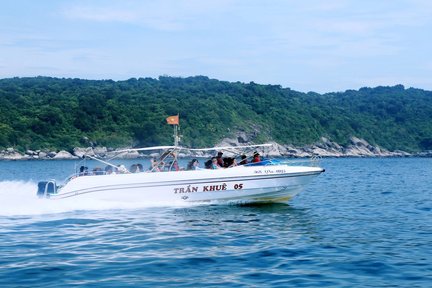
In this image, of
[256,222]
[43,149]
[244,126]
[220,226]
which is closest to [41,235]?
[220,226]

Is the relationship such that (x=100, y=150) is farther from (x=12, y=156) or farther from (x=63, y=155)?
(x=12, y=156)

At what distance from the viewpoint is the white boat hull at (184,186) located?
21484 mm

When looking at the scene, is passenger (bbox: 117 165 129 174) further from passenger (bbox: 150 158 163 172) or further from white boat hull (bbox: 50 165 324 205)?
passenger (bbox: 150 158 163 172)

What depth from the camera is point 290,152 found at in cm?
13488

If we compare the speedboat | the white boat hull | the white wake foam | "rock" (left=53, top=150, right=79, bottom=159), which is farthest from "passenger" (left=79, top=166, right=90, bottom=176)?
"rock" (left=53, top=150, right=79, bottom=159)

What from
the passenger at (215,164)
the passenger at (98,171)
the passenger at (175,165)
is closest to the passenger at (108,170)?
the passenger at (98,171)

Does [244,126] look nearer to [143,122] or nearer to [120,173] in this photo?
[143,122]

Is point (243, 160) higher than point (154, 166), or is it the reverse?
point (243, 160)

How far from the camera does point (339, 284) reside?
10.9 meters

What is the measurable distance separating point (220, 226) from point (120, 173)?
19.7 ft

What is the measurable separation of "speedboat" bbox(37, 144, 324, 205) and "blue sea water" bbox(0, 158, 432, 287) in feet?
1.67

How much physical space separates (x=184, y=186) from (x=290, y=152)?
114597 millimetres

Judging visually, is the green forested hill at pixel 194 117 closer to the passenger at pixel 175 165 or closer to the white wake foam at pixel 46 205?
the white wake foam at pixel 46 205

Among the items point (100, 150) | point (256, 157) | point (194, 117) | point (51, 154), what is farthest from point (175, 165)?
point (194, 117)
